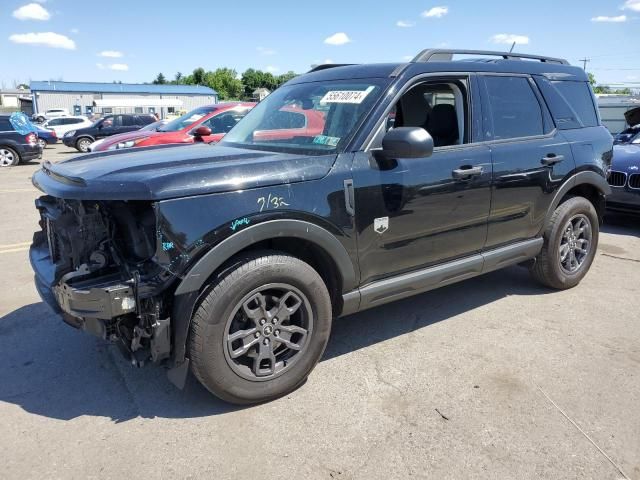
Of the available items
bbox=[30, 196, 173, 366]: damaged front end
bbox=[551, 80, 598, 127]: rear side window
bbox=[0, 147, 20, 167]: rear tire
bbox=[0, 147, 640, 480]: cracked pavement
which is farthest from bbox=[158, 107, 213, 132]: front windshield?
bbox=[30, 196, 173, 366]: damaged front end

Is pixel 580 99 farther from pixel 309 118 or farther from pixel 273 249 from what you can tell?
pixel 273 249

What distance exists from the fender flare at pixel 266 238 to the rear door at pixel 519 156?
1.43 m

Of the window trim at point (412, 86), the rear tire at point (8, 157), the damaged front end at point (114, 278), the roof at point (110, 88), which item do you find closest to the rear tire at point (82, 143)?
the rear tire at point (8, 157)

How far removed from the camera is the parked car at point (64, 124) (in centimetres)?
2844

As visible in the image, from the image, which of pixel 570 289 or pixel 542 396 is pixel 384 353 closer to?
pixel 542 396

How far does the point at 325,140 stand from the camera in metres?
3.32

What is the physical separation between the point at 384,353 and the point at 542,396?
1048mm

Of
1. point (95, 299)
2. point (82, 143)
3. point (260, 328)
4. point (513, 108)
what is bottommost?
point (82, 143)

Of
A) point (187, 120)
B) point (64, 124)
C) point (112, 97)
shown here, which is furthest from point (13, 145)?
point (112, 97)

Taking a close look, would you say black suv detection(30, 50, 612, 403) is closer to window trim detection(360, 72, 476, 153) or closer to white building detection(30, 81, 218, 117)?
window trim detection(360, 72, 476, 153)

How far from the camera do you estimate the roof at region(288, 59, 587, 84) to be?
11.7 ft

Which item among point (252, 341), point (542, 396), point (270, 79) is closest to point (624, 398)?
point (542, 396)

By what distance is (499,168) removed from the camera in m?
3.88

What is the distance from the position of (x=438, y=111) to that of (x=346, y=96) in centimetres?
96
